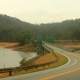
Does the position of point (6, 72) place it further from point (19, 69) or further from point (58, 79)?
point (58, 79)

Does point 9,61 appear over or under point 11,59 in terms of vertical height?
over

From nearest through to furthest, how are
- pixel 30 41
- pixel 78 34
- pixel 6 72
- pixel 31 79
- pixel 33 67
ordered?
pixel 31 79 < pixel 6 72 < pixel 33 67 < pixel 30 41 < pixel 78 34

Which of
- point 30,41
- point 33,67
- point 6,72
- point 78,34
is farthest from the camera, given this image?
point 78,34

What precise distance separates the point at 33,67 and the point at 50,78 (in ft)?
33.9

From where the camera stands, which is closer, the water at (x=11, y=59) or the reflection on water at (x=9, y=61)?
the reflection on water at (x=9, y=61)

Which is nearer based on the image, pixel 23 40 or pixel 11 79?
pixel 11 79

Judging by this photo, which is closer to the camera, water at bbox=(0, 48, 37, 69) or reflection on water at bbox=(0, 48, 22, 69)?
reflection on water at bbox=(0, 48, 22, 69)

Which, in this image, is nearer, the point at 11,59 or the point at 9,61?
the point at 9,61

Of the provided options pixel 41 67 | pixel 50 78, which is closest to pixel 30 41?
pixel 41 67

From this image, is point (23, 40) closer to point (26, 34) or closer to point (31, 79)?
point (26, 34)

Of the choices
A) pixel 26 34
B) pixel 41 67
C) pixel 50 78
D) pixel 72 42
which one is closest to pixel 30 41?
pixel 26 34

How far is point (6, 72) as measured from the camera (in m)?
31.3

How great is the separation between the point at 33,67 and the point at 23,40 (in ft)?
437

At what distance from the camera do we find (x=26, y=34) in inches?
6501
